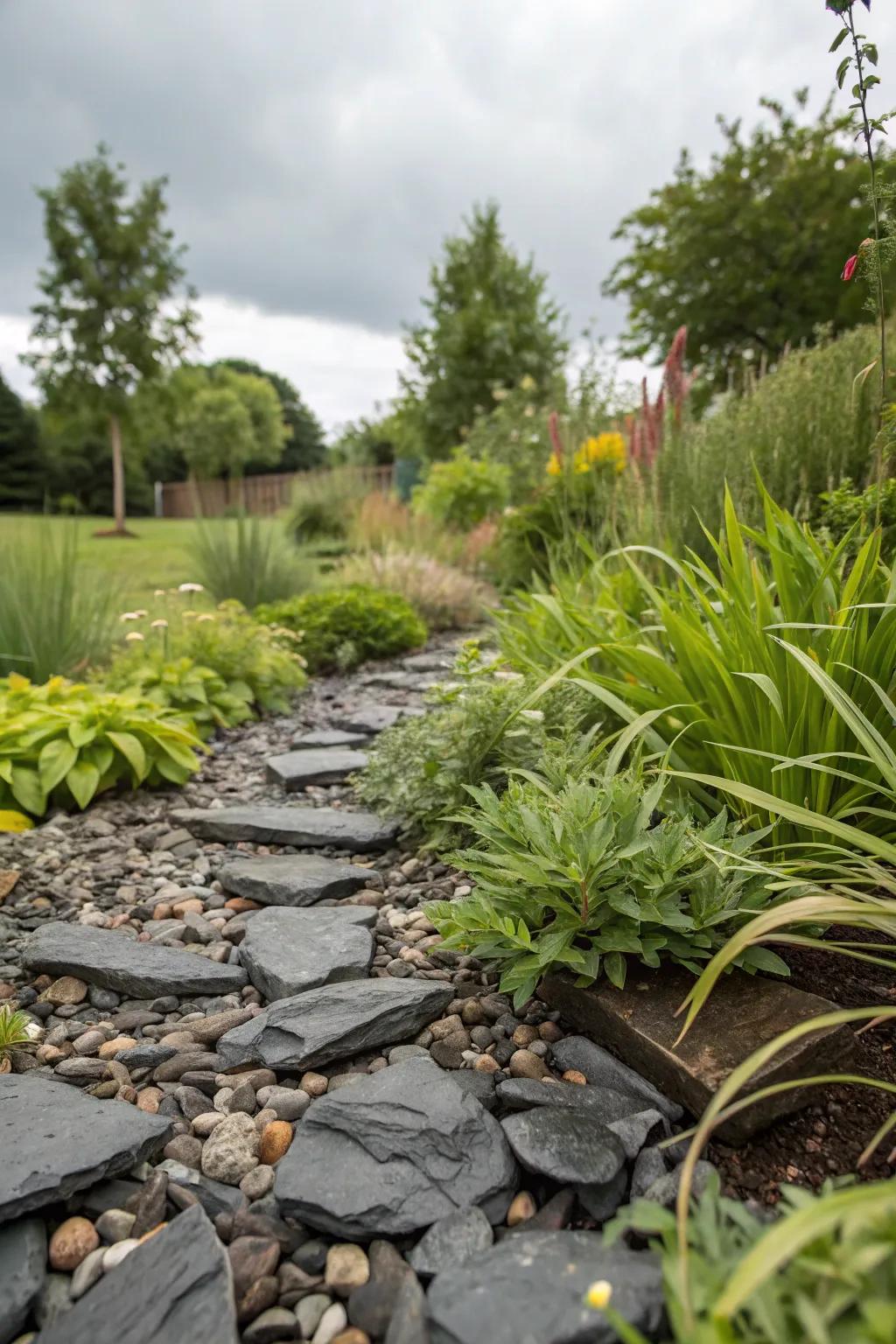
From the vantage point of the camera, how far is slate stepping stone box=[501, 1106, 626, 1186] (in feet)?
3.61

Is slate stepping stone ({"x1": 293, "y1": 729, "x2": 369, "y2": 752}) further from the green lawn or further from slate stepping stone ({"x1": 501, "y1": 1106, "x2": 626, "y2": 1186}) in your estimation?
slate stepping stone ({"x1": 501, "y1": 1106, "x2": 626, "y2": 1186})

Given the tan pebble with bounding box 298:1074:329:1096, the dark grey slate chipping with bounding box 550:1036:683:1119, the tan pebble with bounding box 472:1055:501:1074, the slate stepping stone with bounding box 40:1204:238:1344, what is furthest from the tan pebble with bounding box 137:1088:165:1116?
the dark grey slate chipping with bounding box 550:1036:683:1119

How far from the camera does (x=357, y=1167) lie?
114cm

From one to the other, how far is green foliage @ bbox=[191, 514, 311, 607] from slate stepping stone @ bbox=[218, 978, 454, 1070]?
5.12m

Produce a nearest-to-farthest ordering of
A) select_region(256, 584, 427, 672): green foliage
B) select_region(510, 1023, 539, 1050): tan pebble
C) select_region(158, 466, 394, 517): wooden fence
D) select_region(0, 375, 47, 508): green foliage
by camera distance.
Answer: select_region(510, 1023, 539, 1050): tan pebble → select_region(256, 584, 427, 672): green foliage → select_region(158, 466, 394, 517): wooden fence → select_region(0, 375, 47, 508): green foliage

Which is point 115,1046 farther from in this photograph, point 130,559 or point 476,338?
point 476,338

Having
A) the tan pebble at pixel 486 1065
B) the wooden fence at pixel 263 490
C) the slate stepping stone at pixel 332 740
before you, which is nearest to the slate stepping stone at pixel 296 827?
the slate stepping stone at pixel 332 740

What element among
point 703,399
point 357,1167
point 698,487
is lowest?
point 357,1167

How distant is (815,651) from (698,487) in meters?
1.67

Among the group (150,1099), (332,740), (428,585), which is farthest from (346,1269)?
(428,585)

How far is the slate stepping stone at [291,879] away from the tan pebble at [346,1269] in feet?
3.58

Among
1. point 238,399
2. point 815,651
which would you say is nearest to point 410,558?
point 815,651

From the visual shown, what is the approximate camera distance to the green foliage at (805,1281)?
2.15ft

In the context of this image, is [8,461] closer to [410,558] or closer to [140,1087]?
[410,558]
